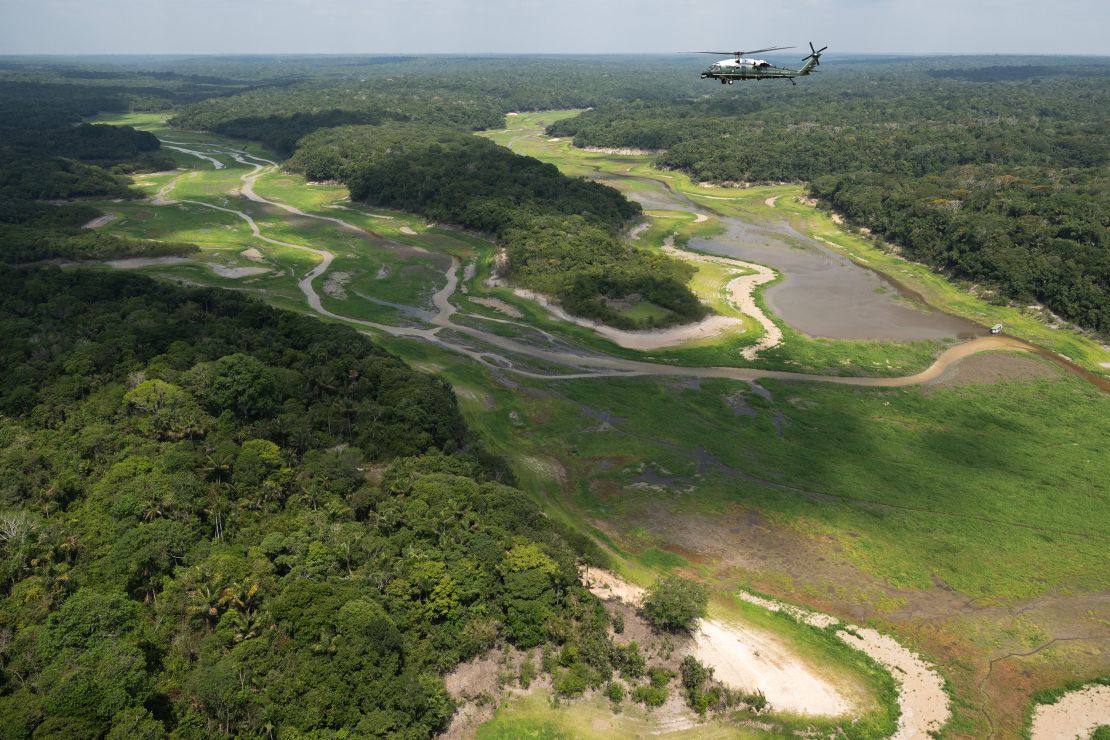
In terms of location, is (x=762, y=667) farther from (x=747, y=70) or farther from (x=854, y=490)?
(x=747, y=70)

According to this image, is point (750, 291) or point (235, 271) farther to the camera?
point (235, 271)

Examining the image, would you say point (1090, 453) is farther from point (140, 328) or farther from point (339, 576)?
point (140, 328)

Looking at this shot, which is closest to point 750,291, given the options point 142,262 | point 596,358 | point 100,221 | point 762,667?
point 596,358

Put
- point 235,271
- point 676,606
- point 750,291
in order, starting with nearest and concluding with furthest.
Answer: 1. point 676,606
2. point 750,291
3. point 235,271

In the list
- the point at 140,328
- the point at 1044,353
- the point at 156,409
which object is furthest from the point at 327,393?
the point at 1044,353

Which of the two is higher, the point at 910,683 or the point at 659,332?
the point at 659,332

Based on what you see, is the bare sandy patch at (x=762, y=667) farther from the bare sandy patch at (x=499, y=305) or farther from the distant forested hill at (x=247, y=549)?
the bare sandy patch at (x=499, y=305)

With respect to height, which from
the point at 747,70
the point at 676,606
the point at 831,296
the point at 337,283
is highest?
the point at 747,70
